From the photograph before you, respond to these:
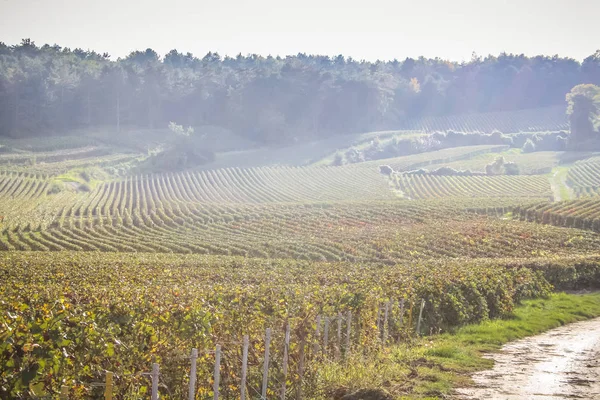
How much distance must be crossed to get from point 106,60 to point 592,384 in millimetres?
162751

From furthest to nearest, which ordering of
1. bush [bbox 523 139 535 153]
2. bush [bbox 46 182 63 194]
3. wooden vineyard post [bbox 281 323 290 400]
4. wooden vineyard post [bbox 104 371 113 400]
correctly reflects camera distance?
1. bush [bbox 523 139 535 153]
2. bush [bbox 46 182 63 194]
3. wooden vineyard post [bbox 281 323 290 400]
4. wooden vineyard post [bbox 104 371 113 400]

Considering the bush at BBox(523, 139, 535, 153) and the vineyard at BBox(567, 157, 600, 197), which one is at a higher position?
the bush at BBox(523, 139, 535, 153)

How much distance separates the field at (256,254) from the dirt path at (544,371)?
2.27 metres

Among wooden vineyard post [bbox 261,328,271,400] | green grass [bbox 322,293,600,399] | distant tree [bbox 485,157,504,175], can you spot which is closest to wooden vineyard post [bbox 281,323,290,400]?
wooden vineyard post [bbox 261,328,271,400]

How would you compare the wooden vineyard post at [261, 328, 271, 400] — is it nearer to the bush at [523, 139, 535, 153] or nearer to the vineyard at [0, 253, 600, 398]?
the vineyard at [0, 253, 600, 398]

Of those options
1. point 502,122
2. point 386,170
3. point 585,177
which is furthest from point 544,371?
Answer: point 502,122

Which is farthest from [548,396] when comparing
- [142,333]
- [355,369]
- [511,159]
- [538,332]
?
[511,159]

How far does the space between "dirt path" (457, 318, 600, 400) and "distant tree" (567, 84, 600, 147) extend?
404ft

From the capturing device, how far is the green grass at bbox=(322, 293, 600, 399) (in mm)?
Answer: 12273

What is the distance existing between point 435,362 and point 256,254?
3392cm

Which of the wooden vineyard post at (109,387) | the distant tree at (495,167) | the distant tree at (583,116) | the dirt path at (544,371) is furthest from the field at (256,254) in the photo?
the distant tree at (583,116)

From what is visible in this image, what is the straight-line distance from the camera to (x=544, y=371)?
49.7 ft

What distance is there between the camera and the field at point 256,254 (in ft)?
32.4

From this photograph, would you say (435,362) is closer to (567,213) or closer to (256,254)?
(256,254)
